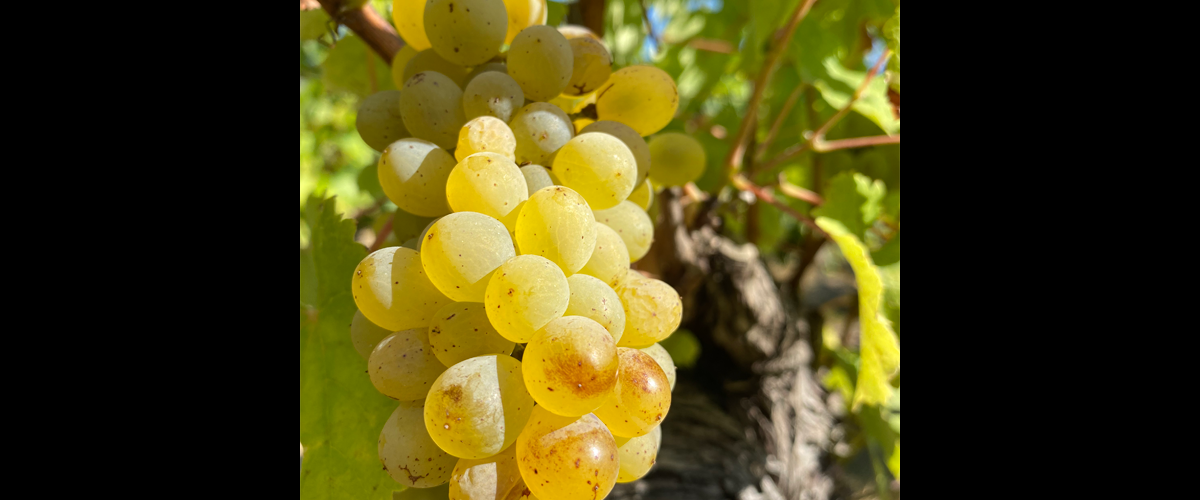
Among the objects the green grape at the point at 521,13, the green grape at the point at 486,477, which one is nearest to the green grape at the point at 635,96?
the green grape at the point at 521,13

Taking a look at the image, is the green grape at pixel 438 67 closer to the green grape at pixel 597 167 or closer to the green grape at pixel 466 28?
the green grape at pixel 466 28

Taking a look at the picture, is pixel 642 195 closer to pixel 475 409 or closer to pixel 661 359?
pixel 661 359

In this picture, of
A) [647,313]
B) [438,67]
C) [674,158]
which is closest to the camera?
[647,313]

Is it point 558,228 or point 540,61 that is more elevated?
point 540,61

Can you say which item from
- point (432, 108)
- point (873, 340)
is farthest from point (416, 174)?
point (873, 340)

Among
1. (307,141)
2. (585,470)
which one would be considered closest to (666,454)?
(585,470)

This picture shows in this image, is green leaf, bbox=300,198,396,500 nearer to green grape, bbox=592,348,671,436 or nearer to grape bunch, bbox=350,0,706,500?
grape bunch, bbox=350,0,706,500

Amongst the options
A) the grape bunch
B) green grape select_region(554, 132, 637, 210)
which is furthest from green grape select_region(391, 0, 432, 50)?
green grape select_region(554, 132, 637, 210)
